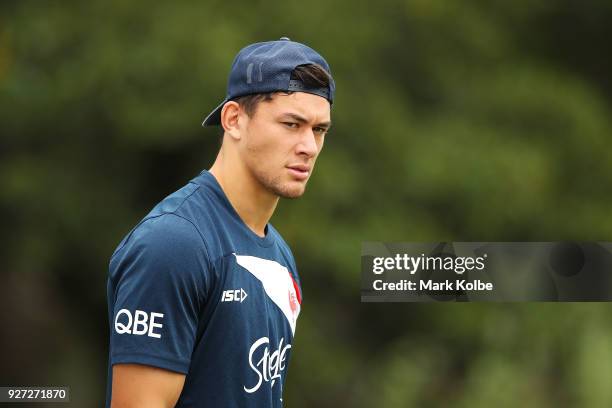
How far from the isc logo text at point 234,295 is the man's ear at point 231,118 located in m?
0.52

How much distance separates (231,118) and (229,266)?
520 mm

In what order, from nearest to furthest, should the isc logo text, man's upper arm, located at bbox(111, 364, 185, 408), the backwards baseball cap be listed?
1. man's upper arm, located at bbox(111, 364, 185, 408)
2. the isc logo text
3. the backwards baseball cap

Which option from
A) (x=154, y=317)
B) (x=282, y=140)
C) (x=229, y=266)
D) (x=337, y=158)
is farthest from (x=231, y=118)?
(x=337, y=158)

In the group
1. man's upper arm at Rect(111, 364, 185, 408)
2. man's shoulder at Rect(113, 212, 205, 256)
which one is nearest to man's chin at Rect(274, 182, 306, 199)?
man's shoulder at Rect(113, 212, 205, 256)

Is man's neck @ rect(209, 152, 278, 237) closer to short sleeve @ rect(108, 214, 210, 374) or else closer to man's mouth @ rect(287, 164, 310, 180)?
man's mouth @ rect(287, 164, 310, 180)

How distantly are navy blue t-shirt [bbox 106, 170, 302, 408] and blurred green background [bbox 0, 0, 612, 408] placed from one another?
5402 mm

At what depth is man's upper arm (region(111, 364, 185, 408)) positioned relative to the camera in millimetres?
2783

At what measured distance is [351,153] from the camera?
1038cm

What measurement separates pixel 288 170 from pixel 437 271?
10.4ft

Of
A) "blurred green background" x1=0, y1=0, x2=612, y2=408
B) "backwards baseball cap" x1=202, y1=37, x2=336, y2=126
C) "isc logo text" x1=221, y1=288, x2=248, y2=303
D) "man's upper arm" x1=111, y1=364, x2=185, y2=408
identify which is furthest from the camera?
"blurred green background" x1=0, y1=0, x2=612, y2=408

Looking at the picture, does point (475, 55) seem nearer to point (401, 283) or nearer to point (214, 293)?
point (401, 283)

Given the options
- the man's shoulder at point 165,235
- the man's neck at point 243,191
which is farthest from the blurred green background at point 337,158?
the man's shoulder at point 165,235

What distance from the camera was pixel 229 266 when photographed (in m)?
3.03

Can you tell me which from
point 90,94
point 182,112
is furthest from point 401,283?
point 90,94
